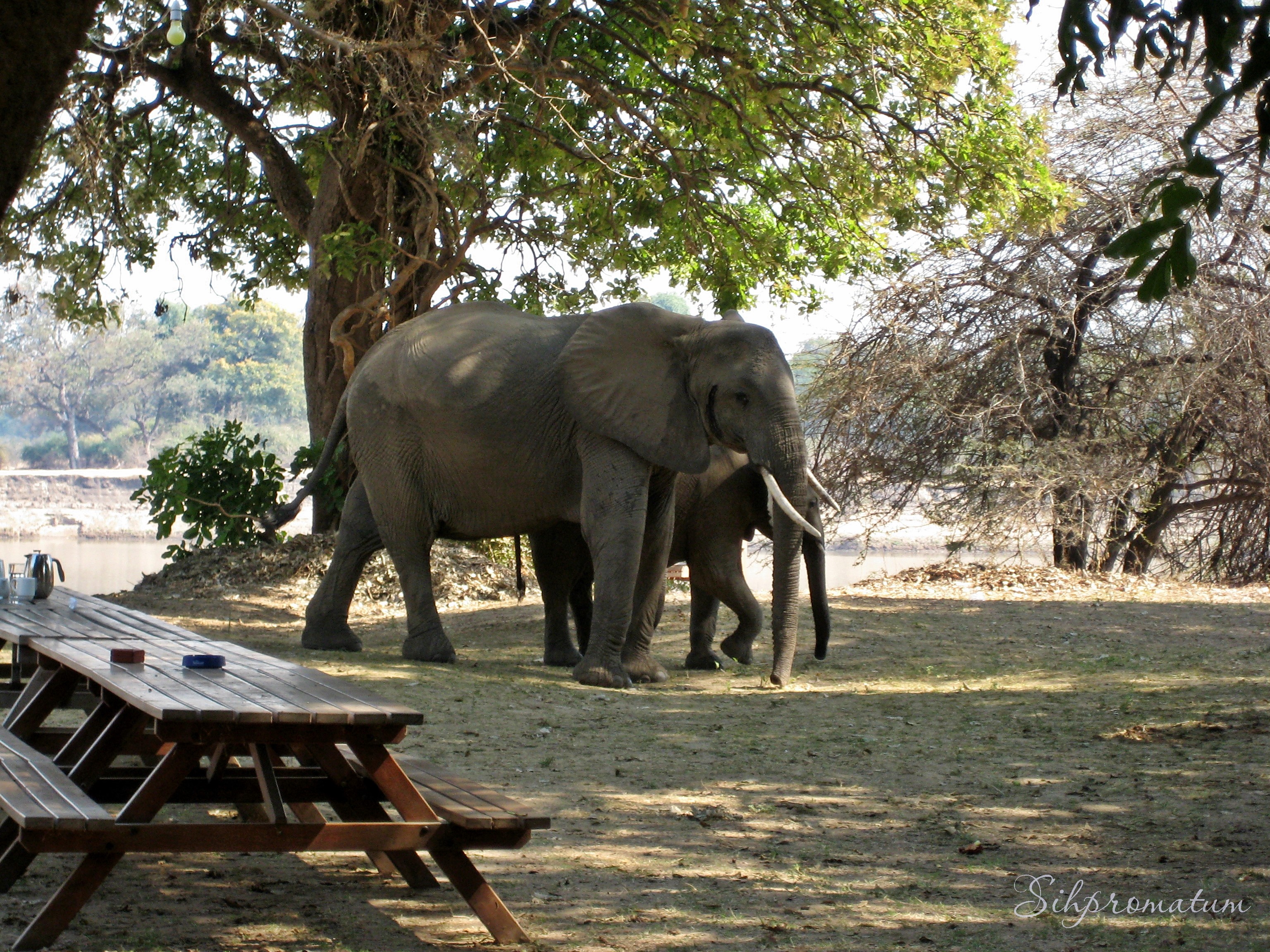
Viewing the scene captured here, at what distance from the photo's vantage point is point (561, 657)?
33.9ft

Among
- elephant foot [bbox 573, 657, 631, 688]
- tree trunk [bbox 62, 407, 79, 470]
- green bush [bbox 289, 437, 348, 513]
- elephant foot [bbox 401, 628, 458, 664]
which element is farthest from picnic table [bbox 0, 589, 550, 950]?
tree trunk [bbox 62, 407, 79, 470]

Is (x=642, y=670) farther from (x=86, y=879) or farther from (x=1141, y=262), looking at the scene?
(x=1141, y=262)

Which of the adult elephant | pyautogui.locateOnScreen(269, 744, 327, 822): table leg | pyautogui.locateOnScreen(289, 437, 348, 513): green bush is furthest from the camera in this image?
pyautogui.locateOnScreen(289, 437, 348, 513): green bush

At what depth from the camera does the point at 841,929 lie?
13.7 feet

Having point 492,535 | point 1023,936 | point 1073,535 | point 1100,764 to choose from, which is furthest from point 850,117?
point 1023,936

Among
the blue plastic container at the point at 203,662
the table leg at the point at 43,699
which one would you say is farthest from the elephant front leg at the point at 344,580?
the blue plastic container at the point at 203,662

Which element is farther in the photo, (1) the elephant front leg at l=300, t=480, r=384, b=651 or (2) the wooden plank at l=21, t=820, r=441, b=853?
(1) the elephant front leg at l=300, t=480, r=384, b=651

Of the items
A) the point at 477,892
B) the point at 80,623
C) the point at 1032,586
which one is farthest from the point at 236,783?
the point at 1032,586

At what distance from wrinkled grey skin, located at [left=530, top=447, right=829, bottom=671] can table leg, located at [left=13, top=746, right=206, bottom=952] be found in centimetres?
628

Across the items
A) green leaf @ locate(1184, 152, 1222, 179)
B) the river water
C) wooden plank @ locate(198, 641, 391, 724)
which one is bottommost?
the river water

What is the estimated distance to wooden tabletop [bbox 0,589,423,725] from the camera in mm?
3590

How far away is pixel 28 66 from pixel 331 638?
341 inches

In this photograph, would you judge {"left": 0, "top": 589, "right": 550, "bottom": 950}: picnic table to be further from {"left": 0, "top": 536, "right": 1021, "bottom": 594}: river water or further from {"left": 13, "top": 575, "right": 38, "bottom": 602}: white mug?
{"left": 0, "top": 536, "right": 1021, "bottom": 594}: river water

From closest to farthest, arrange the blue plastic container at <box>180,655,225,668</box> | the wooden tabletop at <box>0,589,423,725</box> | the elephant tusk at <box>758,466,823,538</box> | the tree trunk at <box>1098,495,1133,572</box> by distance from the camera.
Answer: the wooden tabletop at <box>0,589,423,725</box> → the blue plastic container at <box>180,655,225,668</box> → the elephant tusk at <box>758,466,823,538</box> → the tree trunk at <box>1098,495,1133,572</box>
